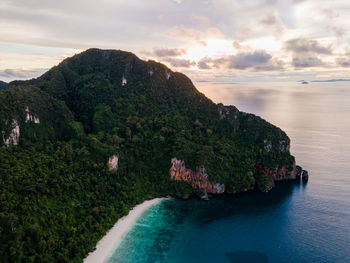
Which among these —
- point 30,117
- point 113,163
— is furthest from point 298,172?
point 30,117

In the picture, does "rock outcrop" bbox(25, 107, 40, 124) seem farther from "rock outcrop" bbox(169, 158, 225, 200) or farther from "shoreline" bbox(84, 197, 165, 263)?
"rock outcrop" bbox(169, 158, 225, 200)

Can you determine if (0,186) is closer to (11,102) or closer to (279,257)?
(11,102)

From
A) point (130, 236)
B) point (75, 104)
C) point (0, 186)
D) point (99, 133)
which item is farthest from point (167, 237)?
point (75, 104)

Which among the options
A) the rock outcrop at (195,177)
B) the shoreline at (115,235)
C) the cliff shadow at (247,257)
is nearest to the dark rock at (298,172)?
the rock outcrop at (195,177)

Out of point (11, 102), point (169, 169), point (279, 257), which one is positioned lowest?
point (279, 257)

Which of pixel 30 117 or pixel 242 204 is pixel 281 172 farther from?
pixel 30 117

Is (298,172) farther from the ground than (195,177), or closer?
farther from the ground
